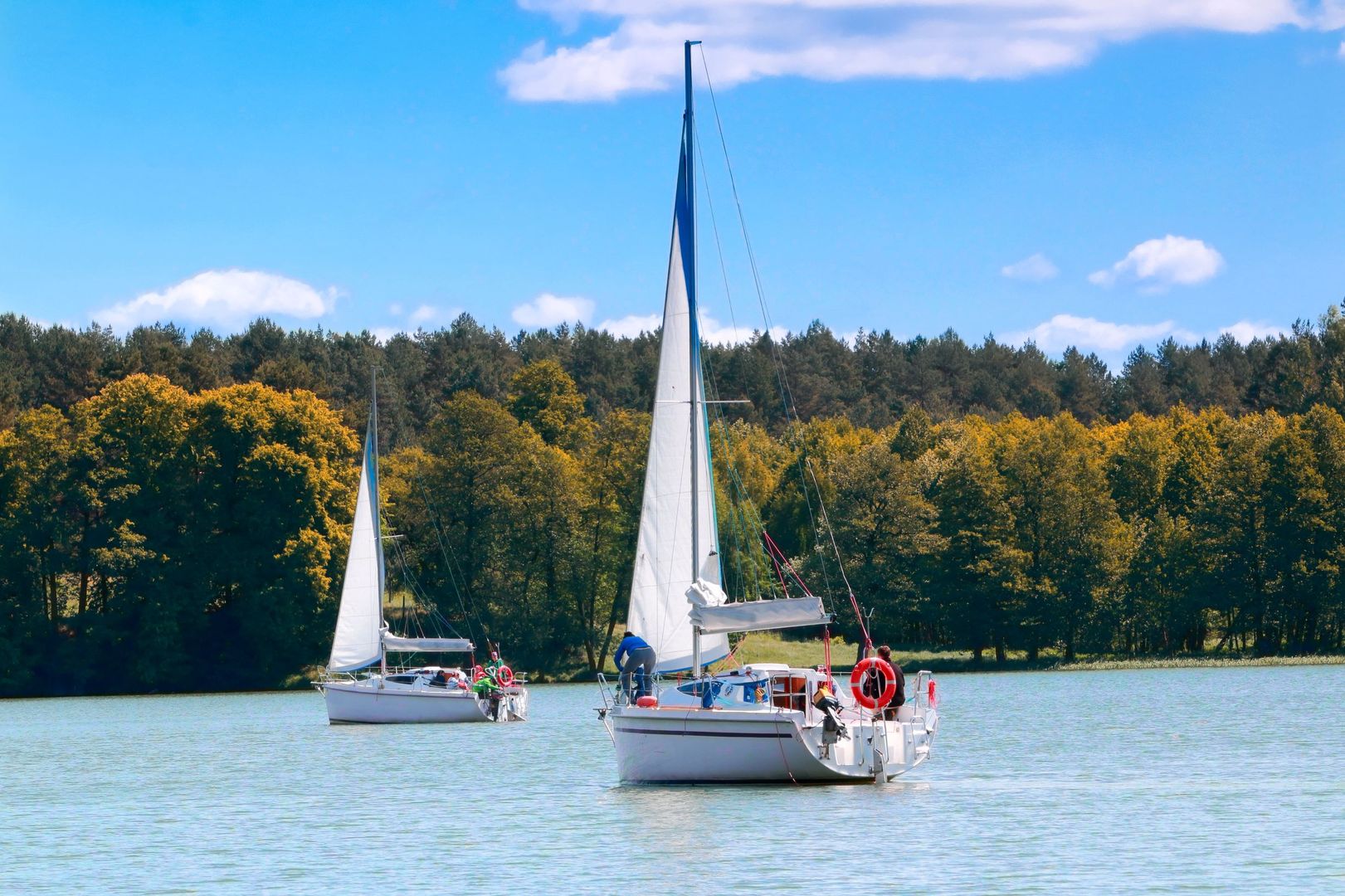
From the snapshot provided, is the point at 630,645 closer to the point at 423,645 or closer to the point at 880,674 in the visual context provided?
the point at 880,674

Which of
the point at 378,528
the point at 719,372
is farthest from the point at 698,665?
the point at 719,372

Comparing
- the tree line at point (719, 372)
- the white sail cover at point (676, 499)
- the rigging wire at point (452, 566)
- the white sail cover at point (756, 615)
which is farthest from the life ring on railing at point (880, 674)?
the tree line at point (719, 372)

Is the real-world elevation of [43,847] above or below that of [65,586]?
below

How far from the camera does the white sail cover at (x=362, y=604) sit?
67.1 meters

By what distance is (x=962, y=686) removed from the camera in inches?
3342

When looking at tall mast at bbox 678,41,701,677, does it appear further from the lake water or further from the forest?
the forest

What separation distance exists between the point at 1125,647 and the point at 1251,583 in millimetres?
8234

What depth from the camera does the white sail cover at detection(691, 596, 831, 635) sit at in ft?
115

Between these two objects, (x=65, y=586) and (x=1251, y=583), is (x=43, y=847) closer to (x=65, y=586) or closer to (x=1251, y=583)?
(x=65, y=586)

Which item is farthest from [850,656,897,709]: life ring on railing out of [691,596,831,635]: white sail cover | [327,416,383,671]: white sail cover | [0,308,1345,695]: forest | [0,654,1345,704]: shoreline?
[0,654,1345,704]: shoreline

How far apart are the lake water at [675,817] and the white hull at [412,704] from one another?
641 cm

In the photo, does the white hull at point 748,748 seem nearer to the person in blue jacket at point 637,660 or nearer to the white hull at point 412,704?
the person in blue jacket at point 637,660

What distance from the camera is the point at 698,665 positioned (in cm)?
3538

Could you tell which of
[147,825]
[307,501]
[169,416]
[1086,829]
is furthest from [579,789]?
[169,416]
